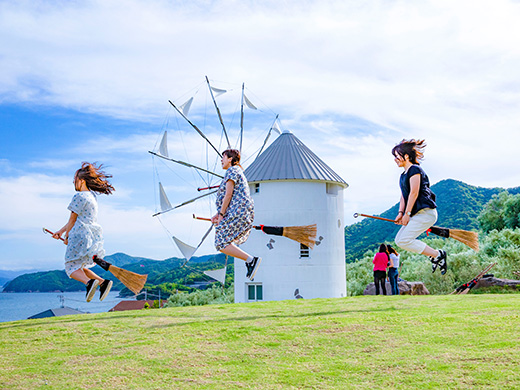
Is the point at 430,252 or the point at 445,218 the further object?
the point at 445,218

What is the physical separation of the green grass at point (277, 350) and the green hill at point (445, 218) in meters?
47.4

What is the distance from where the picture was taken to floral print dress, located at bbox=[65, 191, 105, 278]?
9312 mm

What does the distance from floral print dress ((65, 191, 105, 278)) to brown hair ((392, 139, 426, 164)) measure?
5.51 meters

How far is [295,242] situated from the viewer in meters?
26.3

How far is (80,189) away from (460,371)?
22.4ft

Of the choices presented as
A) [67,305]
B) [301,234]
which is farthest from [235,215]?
[67,305]

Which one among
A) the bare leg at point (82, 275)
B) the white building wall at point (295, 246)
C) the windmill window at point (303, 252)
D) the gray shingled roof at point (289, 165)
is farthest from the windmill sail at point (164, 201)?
the bare leg at point (82, 275)

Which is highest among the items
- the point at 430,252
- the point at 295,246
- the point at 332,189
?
the point at 332,189

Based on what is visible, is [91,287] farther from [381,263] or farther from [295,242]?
[295,242]

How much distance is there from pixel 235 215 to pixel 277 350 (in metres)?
3.40

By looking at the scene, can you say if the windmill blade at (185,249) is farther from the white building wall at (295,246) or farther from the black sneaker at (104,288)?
the black sneaker at (104,288)

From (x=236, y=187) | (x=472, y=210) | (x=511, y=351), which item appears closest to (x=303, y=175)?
(x=236, y=187)

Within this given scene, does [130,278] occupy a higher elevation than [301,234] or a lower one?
lower

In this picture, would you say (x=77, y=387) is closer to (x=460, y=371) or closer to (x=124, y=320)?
(x=124, y=320)
